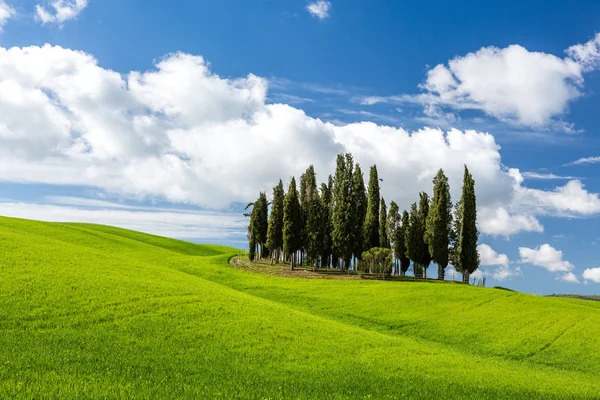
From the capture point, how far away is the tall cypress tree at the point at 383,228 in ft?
348

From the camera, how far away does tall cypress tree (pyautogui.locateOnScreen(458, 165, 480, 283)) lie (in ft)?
293

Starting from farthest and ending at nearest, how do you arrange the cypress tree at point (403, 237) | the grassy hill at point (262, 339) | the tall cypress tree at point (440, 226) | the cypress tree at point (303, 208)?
the cypress tree at point (403, 237) → the cypress tree at point (303, 208) → the tall cypress tree at point (440, 226) → the grassy hill at point (262, 339)

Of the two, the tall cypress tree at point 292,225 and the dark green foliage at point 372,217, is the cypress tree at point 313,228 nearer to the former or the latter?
the tall cypress tree at point 292,225

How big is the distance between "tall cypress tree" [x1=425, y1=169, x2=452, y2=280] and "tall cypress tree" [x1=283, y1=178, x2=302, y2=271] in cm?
2721

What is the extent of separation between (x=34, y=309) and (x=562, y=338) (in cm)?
5361

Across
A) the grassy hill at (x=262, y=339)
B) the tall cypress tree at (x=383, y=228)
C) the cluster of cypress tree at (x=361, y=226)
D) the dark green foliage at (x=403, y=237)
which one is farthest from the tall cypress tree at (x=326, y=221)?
the grassy hill at (x=262, y=339)

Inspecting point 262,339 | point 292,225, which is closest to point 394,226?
point 292,225

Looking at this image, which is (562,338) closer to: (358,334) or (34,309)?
(358,334)

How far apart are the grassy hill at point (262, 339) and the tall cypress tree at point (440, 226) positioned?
22.3 meters

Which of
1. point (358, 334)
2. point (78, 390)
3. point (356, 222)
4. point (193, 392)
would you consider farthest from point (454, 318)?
point (78, 390)

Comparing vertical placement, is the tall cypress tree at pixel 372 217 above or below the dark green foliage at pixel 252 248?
above

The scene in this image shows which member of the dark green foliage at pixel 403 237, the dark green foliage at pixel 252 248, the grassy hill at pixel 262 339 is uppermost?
the dark green foliage at pixel 403 237

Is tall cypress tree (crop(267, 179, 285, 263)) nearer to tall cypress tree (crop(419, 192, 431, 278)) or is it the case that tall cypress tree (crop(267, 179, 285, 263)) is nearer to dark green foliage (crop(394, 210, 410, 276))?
dark green foliage (crop(394, 210, 410, 276))

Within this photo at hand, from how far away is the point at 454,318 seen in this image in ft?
188
